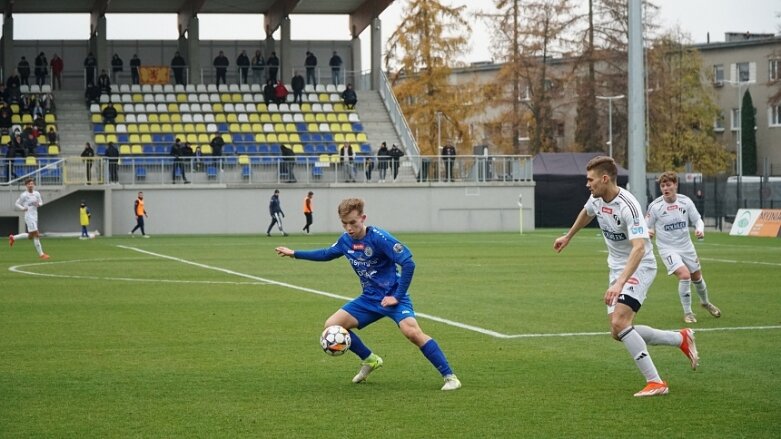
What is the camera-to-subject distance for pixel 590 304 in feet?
59.9

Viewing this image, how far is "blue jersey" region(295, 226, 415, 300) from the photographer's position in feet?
33.6

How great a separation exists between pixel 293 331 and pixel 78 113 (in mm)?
43409

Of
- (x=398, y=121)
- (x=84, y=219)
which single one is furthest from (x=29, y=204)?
(x=398, y=121)

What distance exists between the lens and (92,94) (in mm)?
56188

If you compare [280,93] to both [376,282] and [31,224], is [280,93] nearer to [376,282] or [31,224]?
[31,224]

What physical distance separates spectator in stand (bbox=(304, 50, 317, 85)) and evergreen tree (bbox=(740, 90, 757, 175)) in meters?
40.9

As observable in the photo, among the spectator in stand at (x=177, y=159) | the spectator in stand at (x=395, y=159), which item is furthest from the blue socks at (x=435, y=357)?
the spectator in stand at (x=395, y=159)

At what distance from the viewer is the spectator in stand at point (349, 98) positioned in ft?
196

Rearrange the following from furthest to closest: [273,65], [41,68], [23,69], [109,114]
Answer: [273,65], [41,68], [23,69], [109,114]

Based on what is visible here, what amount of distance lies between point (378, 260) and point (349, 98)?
49476 millimetres

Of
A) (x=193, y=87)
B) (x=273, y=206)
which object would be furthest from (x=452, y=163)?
(x=193, y=87)

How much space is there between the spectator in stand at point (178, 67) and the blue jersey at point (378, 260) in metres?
50.4

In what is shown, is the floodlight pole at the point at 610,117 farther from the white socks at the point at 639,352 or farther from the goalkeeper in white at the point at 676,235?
the white socks at the point at 639,352

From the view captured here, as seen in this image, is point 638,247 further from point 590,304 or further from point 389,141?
point 389,141
